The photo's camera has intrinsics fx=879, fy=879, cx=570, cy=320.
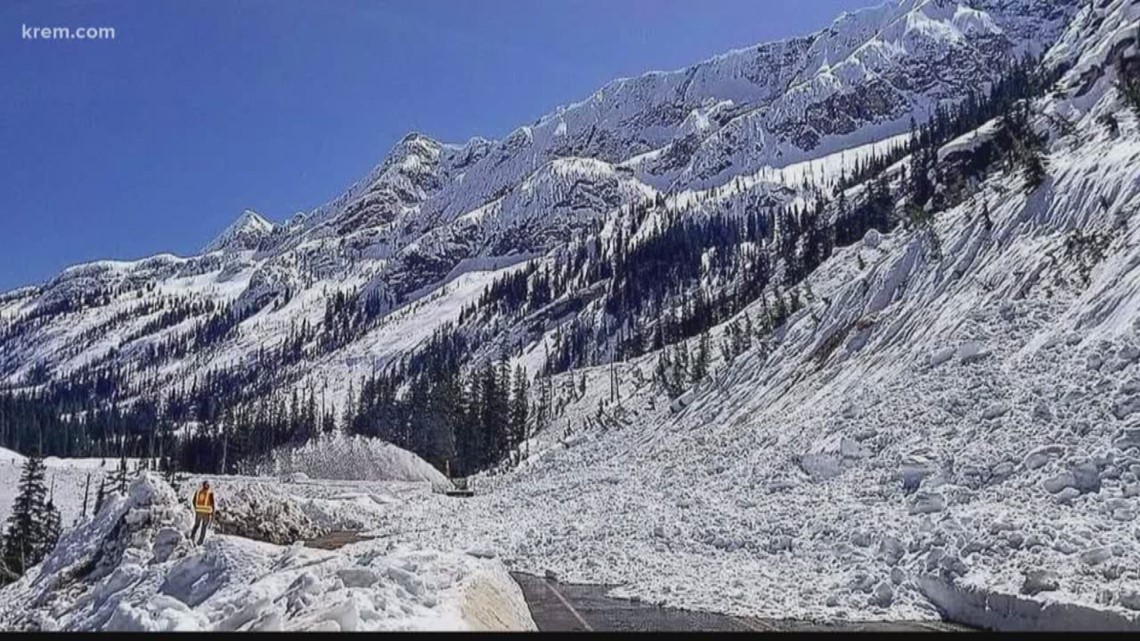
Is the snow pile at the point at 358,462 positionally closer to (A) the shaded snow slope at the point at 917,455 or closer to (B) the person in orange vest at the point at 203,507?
(A) the shaded snow slope at the point at 917,455

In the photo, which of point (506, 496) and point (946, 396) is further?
point (506, 496)

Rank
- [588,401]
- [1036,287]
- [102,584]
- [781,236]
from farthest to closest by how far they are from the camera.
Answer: [781,236] < [588,401] < [1036,287] < [102,584]

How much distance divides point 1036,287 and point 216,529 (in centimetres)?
3118

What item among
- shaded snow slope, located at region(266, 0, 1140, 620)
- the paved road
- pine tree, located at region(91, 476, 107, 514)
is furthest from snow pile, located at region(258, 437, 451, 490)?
the paved road

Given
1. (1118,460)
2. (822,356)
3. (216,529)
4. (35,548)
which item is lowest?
(35,548)

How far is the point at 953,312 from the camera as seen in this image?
1510 inches

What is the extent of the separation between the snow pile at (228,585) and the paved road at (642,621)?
29.0 inches

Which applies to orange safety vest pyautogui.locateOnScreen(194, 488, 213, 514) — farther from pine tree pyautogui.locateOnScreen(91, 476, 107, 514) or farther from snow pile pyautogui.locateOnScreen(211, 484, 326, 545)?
pine tree pyautogui.locateOnScreen(91, 476, 107, 514)

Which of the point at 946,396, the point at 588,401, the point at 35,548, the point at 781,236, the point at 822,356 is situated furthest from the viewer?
the point at 781,236

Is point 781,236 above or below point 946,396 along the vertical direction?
above

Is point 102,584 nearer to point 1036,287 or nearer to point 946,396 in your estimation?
point 946,396

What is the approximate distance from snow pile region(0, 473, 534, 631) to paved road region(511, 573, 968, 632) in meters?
0.74

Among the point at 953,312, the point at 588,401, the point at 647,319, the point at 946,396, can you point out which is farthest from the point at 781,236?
the point at 946,396

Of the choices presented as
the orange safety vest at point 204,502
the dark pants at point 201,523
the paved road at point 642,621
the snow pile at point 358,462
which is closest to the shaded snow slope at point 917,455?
the paved road at point 642,621
